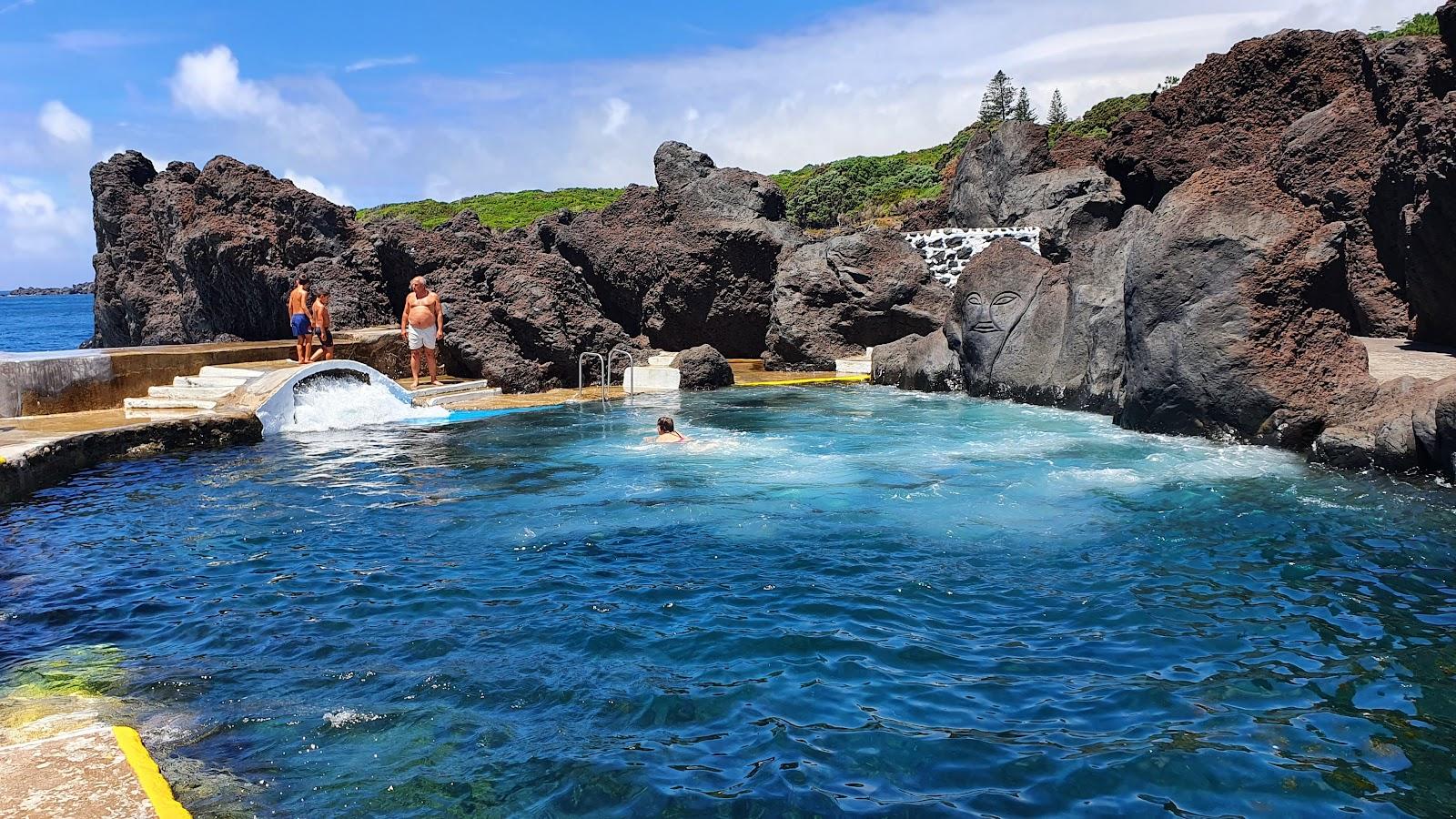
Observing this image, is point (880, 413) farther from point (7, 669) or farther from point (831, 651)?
point (7, 669)

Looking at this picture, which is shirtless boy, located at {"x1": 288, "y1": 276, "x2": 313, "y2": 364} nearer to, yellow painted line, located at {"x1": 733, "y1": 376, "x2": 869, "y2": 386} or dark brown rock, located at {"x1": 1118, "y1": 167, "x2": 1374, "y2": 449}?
yellow painted line, located at {"x1": 733, "y1": 376, "x2": 869, "y2": 386}

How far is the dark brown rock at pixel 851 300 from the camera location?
19375 mm

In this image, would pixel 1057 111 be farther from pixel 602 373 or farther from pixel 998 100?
pixel 602 373

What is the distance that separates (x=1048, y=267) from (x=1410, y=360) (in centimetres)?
543

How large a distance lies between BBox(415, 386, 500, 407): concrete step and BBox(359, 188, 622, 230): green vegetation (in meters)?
38.4

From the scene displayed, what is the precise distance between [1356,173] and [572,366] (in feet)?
41.0

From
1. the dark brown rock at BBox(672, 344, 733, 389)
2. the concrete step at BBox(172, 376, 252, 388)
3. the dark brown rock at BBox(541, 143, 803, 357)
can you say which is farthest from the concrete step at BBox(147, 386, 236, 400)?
the dark brown rock at BBox(541, 143, 803, 357)

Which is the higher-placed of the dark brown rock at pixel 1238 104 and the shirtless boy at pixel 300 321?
the dark brown rock at pixel 1238 104

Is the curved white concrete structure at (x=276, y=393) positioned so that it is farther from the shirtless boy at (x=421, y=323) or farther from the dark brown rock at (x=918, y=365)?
the dark brown rock at (x=918, y=365)

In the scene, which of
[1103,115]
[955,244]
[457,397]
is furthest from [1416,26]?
[457,397]

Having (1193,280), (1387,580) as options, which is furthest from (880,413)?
(1387,580)

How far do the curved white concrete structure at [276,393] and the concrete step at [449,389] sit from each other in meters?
1.31

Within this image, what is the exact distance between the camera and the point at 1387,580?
624 centimetres

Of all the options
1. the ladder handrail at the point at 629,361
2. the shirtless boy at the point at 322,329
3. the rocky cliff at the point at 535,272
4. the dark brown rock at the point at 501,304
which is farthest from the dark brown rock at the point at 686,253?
the shirtless boy at the point at 322,329
